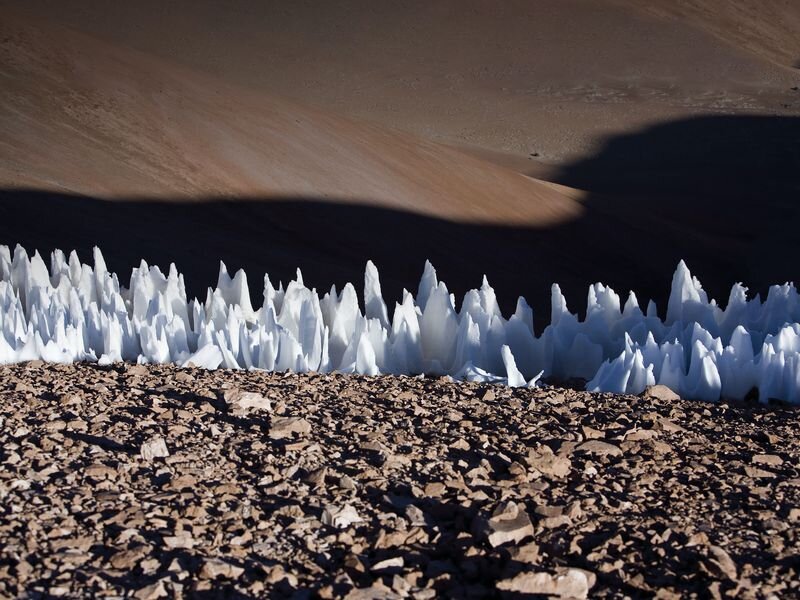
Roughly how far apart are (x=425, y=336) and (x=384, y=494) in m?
1.96

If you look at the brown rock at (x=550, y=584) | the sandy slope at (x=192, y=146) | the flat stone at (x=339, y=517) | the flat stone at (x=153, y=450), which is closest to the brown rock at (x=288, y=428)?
the flat stone at (x=153, y=450)

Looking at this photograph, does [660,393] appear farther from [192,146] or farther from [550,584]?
[192,146]

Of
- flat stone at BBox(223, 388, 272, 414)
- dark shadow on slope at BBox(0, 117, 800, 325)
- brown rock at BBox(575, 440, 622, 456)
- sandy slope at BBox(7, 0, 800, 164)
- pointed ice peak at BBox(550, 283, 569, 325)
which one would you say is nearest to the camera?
brown rock at BBox(575, 440, 622, 456)

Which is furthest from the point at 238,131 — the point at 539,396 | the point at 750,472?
the point at 750,472

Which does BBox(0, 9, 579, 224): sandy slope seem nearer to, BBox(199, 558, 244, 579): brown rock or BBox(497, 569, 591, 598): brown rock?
BBox(199, 558, 244, 579): brown rock

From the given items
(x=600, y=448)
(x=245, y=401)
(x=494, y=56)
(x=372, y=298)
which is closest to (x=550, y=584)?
(x=600, y=448)

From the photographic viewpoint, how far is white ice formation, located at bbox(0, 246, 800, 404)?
3.65m

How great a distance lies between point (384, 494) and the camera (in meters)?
2.40

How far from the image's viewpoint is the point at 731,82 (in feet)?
107

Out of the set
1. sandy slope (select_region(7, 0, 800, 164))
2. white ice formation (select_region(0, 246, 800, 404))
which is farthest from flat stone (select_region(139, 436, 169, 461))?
sandy slope (select_region(7, 0, 800, 164))

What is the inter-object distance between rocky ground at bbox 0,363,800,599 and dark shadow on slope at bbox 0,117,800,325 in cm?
379

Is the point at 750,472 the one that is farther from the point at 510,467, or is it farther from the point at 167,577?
the point at 167,577

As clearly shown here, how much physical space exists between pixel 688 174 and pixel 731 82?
12542 mm

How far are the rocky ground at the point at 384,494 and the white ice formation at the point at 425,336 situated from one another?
0.34 meters
